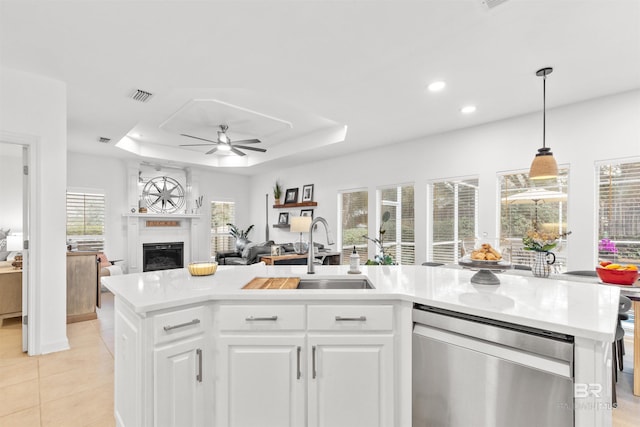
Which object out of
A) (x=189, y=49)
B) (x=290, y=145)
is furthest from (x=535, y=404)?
(x=290, y=145)

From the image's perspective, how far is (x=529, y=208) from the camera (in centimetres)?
410

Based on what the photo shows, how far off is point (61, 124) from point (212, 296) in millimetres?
2850

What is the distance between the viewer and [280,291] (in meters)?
1.69

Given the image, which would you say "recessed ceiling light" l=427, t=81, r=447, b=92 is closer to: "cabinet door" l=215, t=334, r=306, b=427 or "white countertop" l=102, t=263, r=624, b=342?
"white countertop" l=102, t=263, r=624, b=342

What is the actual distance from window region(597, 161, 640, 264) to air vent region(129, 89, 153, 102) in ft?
16.9

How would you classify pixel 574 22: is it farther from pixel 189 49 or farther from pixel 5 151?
pixel 5 151

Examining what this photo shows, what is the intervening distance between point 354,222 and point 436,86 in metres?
3.47

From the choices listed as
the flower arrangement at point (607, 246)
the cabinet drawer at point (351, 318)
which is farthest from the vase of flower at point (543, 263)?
the cabinet drawer at point (351, 318)

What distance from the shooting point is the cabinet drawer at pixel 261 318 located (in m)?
1.62

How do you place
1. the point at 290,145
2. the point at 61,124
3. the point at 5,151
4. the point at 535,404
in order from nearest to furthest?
the point at 535,404 → the point at 61,124 → the point at 5,151 → the point at 290,145

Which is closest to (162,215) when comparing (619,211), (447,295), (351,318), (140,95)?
(140,95)

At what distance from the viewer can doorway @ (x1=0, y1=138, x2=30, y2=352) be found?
9.73ft

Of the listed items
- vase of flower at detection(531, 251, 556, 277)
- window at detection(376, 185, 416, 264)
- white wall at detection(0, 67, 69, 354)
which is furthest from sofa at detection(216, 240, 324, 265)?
vase of flower at detection(531, 251, 556, 277)

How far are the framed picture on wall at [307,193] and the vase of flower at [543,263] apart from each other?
15.9ft
